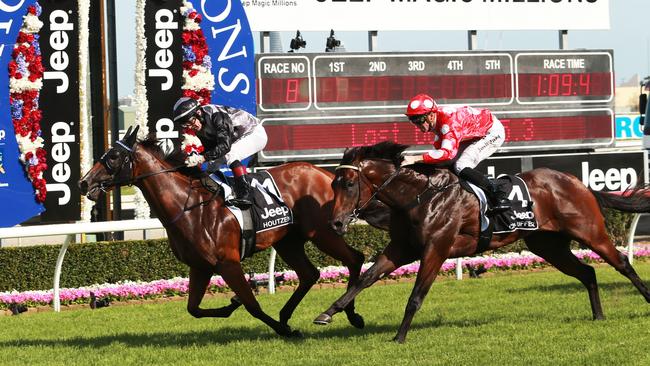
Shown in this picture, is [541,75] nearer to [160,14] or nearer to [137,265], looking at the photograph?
[160,14]

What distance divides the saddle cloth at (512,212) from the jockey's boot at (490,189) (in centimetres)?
4

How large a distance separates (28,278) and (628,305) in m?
5.69

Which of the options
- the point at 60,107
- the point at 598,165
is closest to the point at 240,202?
the point at 60,107

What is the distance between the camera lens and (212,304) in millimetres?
9500

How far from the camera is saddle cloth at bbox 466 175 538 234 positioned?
706 cm

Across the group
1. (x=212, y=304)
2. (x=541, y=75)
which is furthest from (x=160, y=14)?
(x=541, y=75)

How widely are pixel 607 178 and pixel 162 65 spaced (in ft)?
18.1

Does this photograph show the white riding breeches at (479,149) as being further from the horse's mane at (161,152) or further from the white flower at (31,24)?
the white flower at (31,24)

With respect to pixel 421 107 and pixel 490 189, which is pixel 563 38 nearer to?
pixel 490 189

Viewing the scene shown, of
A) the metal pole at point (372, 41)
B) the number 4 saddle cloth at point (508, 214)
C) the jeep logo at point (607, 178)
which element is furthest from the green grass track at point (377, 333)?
the metal pole at point (372, 41)

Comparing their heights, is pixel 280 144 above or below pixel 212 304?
above

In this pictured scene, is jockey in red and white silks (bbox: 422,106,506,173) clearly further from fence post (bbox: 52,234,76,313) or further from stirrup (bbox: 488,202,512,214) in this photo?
fence post (bbox: 52,234,76,313)

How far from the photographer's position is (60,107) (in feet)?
36.9

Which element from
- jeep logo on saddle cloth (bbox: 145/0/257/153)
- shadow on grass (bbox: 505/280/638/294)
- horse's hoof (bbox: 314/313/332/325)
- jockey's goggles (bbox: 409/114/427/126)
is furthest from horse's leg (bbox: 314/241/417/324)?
jeep logo on saddle cloth (bbox: 145/0/257/153)
